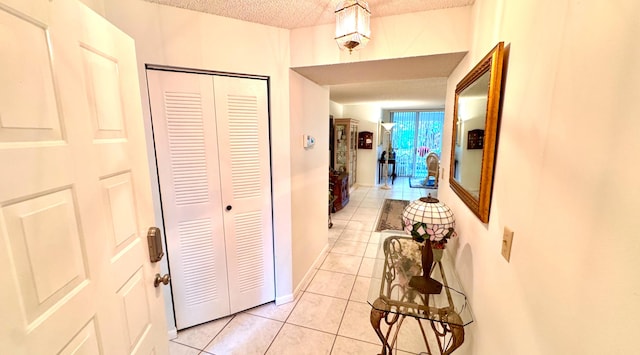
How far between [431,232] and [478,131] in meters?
0.55

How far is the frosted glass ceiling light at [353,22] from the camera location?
138cm

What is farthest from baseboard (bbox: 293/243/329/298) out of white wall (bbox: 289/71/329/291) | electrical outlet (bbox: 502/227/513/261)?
electrical outlet (bbox: 502/227/513/261)

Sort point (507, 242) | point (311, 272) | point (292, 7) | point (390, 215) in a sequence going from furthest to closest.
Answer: point (390, 215) < point (311, 272) < point (292, 7) < point (507, 242)

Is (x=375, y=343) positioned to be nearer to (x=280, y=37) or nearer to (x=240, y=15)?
(x=280, y=37)

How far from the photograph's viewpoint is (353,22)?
1383 millimetres

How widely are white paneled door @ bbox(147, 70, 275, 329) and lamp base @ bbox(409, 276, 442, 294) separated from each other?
1.24 metres

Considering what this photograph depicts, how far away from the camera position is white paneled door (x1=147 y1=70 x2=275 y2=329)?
1.77 metres

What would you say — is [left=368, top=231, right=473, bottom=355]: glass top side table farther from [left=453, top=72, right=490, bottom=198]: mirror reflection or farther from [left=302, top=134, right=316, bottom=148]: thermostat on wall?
[left=302, top=134, right=316, bottom=148]: thermostat on wall

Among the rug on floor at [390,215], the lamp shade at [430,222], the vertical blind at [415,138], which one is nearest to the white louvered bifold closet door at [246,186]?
the lamp shade at [430,222]

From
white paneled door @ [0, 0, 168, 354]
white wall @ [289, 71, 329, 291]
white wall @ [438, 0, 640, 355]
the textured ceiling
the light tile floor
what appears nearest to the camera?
white wall @ [438, 0, 640, 355]

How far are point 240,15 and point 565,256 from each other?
206cm

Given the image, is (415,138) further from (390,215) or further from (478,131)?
(478,131)

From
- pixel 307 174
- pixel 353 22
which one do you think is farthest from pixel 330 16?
pixel 307 174

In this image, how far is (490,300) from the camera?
1033 mm
